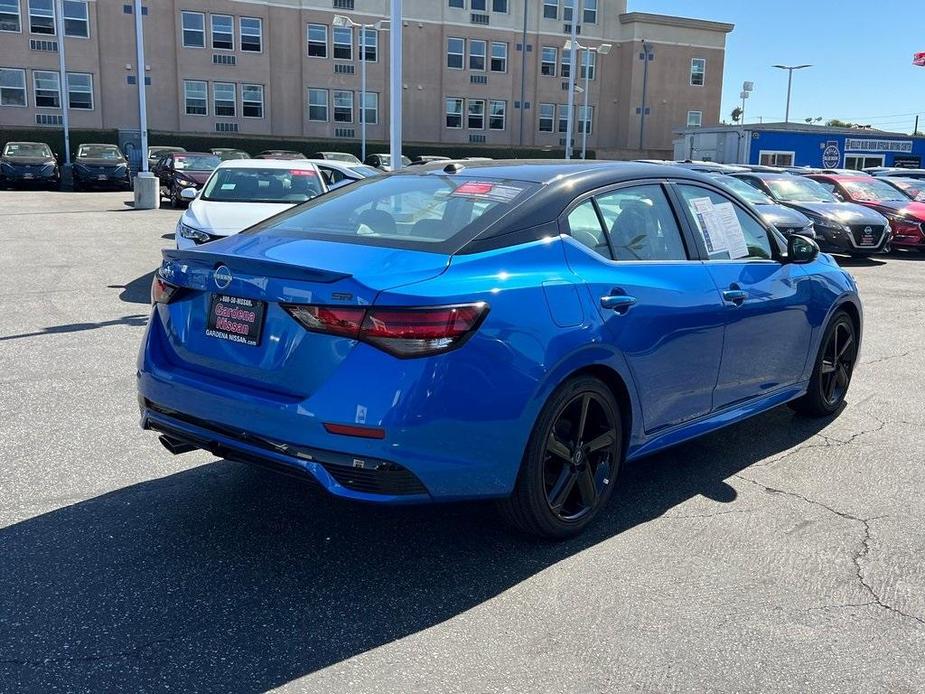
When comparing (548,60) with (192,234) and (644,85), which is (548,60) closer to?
(644,85)

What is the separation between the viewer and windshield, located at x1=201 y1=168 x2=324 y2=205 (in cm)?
1108

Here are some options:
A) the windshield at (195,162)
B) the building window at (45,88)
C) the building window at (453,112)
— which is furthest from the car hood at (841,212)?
the building window at (45,88)

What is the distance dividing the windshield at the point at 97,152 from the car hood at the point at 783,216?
24.2 meters

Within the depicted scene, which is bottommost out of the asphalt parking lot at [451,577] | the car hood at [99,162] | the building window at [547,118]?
the asphalt parking lot at [451,577]

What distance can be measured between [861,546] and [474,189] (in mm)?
2356

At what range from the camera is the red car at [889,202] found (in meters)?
17.7

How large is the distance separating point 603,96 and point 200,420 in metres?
54.9

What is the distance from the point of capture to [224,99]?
151 feet

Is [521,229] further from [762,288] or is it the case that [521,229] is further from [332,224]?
[762,288]

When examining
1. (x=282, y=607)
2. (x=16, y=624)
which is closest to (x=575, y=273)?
(x=282, y=607)

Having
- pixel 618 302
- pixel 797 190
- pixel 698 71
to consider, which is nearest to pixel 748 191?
pixel 797 190

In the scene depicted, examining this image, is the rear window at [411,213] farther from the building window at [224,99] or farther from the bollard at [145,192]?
the building window at [224,99]

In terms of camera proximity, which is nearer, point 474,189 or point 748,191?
point 474,189

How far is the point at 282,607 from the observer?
10.8 feet
